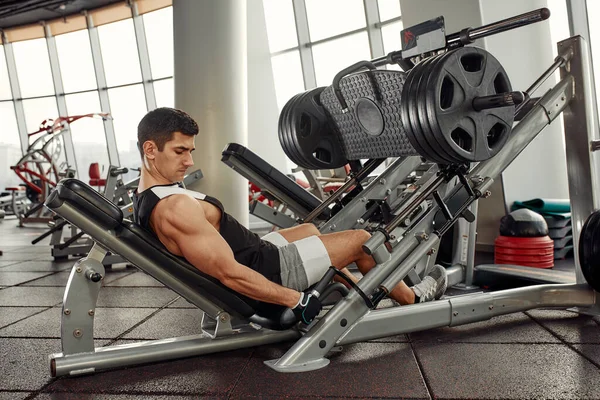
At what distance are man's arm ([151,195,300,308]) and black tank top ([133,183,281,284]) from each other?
4 cm

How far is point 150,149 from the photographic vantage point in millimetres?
1902

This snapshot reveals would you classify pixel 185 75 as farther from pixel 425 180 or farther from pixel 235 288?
pixel 235 288

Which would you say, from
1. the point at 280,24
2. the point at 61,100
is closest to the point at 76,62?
the point at 61,100

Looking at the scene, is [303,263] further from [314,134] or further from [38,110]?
[38,110]

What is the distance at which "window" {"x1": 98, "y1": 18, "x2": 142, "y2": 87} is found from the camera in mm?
10156

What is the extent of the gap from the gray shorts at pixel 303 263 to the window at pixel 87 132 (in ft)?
30.5

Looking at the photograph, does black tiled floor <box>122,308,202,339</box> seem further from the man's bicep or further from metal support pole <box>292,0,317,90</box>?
metal support pole <box>292,0,317,90</box>

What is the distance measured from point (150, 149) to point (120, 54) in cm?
933

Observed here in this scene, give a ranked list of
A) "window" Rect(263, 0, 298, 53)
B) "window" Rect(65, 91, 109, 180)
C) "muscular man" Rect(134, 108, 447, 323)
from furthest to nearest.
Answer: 1. "window" Rect(65, 91, 109, 180)
2. "window" Rect(263, 0, 298, 53)
3. "muscular man" Rect(134, 108, 447, 323)

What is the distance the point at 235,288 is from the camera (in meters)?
1.89

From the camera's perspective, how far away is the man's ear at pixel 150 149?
1896mm

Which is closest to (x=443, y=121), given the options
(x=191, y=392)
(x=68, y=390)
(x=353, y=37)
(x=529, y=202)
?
(x=191, y=392)

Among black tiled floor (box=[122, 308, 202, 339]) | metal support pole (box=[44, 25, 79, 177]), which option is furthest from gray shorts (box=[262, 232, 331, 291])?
metal support pole (box=[44, 25, 79, 177])

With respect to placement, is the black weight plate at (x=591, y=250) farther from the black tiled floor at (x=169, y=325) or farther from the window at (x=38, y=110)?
the window at (x=38, y=110)
